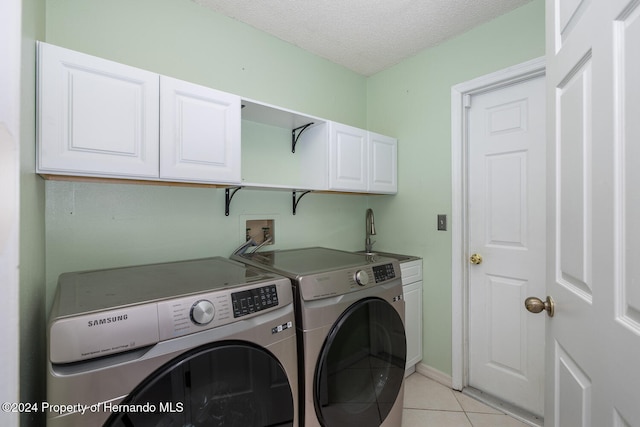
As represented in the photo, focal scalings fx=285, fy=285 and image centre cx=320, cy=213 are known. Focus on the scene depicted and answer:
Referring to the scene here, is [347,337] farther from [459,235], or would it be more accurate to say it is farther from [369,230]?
[369,230]

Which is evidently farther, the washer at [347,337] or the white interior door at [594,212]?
the washer at [347,337]

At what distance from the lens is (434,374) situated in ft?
7.04

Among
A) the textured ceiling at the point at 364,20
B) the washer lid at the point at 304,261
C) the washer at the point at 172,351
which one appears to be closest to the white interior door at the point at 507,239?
the textured ceiling at the point at 364,20

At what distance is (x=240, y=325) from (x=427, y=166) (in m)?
1.80

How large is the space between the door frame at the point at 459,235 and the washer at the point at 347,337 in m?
0.70

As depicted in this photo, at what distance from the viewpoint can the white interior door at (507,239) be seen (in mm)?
1738

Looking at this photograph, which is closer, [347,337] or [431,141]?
[347,337]

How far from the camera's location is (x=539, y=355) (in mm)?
1737

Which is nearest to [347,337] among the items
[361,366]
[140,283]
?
[361,366]

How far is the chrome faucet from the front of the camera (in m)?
2.51

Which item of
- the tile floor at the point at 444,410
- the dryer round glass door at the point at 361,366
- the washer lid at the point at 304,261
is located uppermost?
the washer lid at the point at 304,261

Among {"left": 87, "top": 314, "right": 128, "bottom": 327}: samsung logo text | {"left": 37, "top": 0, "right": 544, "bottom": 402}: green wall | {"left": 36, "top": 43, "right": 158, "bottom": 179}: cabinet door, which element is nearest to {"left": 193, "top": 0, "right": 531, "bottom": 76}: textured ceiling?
{"left": 37, "top": 0, "right": 544, "bottom": 402}: green wall

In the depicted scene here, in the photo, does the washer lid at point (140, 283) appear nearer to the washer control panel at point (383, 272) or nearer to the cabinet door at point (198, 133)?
the cabinet door at point (198, 133)

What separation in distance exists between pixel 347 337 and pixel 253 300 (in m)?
0.52
